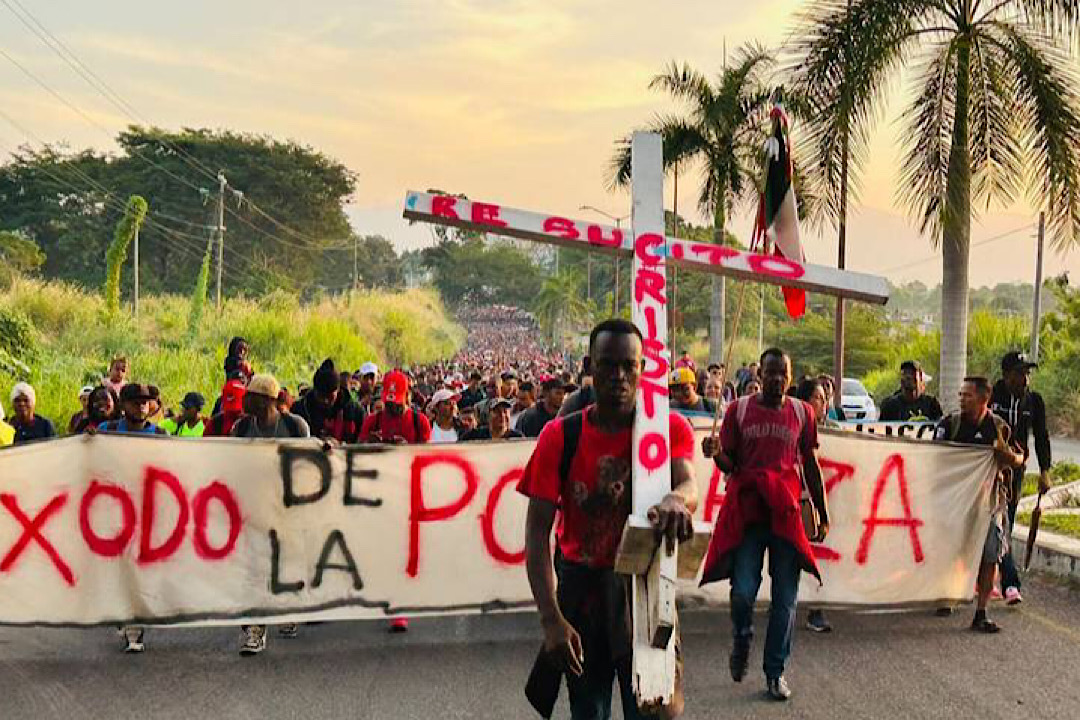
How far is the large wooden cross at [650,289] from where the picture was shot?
3277 mm

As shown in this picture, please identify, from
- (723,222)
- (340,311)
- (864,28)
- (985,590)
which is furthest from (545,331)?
(985,590)

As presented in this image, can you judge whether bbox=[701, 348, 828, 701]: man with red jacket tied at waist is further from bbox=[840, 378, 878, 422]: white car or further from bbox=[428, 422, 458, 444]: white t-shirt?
bbox=[840, 378, 878, 422]: white car

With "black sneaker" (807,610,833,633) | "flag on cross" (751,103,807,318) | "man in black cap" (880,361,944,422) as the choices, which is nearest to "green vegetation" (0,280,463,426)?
"man in black cap" (880,361,944,422)

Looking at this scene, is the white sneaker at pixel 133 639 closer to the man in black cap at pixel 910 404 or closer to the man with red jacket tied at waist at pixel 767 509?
the man with red jacket tied at waist at pixel 767 509

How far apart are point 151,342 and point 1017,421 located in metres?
28.5

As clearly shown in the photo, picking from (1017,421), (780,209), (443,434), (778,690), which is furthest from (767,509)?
(443,434)

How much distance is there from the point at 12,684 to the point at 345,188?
6132cm

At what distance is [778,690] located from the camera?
5.62m

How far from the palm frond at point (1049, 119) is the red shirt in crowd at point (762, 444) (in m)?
8.28

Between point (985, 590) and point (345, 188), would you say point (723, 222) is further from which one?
point (345, 188)

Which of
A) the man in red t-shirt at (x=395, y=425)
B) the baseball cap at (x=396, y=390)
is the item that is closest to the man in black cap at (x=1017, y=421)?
the man in red t-shirt at (x=395, y=425)

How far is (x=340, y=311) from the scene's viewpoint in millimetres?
55688

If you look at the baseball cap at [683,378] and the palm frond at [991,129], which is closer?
the baseball cap at [683,378]

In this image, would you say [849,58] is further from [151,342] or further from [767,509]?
[151,342]
